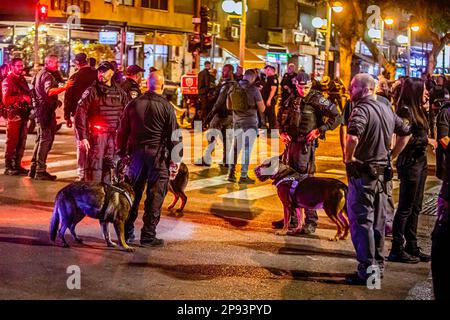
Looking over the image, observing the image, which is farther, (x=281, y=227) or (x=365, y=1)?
(x=365, y=1)

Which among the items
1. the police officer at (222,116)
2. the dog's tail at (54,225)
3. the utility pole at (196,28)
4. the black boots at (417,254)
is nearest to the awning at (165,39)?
the utility pole at (196,28)

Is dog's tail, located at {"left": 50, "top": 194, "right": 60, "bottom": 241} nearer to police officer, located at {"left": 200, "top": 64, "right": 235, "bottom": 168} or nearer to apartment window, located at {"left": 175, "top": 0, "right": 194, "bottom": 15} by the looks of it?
police officer, located at {"left": 200, "top": 64, "right": 235, "bottom": 168}

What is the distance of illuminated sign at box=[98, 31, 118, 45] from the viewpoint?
28750 mm

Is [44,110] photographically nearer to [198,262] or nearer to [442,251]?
[198,262]

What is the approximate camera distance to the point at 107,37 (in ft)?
94.7

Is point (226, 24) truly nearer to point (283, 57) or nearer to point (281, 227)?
Answer: point (283, 57)

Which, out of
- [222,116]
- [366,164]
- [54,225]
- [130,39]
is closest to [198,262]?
[54,225]

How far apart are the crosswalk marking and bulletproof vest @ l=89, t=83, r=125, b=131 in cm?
269

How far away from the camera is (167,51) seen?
39.5 meters

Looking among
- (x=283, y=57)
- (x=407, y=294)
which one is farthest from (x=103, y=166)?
(x=283, y=57)

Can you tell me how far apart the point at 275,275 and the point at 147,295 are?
1.40 metres

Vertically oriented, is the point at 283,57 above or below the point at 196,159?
above

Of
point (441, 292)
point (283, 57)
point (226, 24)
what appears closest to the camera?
point (441, 292)

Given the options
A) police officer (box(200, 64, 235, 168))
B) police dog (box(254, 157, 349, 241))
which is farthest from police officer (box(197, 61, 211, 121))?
police dog (box(254, 157, 349, 241))
